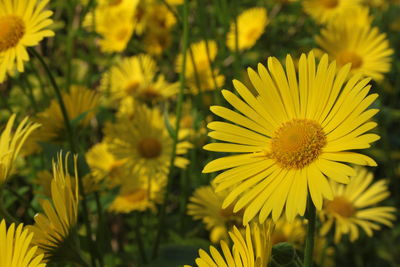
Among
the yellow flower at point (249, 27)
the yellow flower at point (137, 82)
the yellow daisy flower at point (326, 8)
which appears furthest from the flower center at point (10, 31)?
the yellow daisy flower at point (326, 8)

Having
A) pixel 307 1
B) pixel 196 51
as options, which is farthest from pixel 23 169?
pixel 307 1

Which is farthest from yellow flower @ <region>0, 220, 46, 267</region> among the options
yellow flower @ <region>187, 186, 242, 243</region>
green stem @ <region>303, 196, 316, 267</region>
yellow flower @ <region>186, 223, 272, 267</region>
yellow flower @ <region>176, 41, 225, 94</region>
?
yellow flower @ <region>176, 41, 225, 94</region>

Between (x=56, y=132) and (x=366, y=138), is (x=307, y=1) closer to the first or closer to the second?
(x=56, y=132)

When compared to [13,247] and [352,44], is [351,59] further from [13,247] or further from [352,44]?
[13,247]

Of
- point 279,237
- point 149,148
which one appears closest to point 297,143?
point 279,237

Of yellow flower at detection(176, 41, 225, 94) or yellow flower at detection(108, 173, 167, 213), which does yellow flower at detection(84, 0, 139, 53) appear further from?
yellow flower at detection(108, 173, 167, 213)
